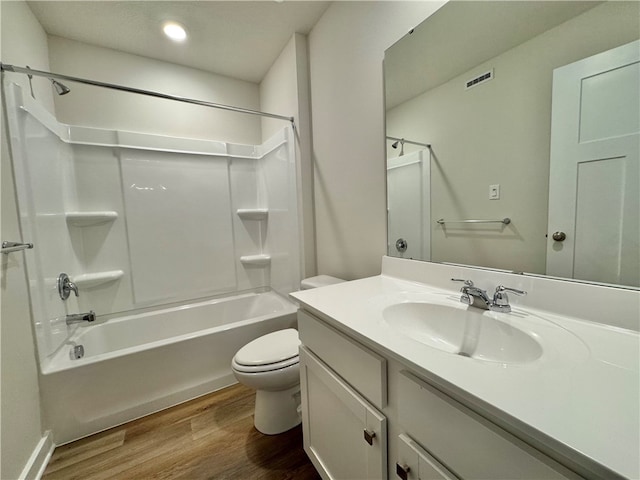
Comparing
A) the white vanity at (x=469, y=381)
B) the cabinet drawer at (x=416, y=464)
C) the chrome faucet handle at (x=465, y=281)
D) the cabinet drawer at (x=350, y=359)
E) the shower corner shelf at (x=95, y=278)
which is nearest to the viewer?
the white vanity at (x=469, y=381)

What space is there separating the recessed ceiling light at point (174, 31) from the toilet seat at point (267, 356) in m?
2.24

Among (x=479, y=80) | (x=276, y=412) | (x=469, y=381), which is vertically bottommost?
(x=276, y=412)

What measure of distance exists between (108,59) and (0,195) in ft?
5.17

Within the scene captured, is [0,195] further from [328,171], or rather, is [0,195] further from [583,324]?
[583,324]

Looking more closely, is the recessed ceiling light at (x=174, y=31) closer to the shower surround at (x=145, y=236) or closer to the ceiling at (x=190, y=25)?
the ceiling at (x=190, y=25)

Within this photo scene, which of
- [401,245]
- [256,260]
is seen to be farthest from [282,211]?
[401,245]

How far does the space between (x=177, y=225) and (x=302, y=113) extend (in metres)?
1.46

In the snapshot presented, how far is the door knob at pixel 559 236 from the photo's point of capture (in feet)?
2.52

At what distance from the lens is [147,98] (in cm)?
216

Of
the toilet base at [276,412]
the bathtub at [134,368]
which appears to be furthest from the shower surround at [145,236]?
the toilet base at [276,412]

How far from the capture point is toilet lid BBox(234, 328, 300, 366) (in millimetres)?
1298

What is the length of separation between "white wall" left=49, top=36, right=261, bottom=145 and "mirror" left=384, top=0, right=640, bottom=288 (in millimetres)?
1807

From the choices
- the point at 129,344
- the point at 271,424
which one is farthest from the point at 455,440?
the point at 129,344

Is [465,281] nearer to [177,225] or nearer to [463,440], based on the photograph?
[463,440]
